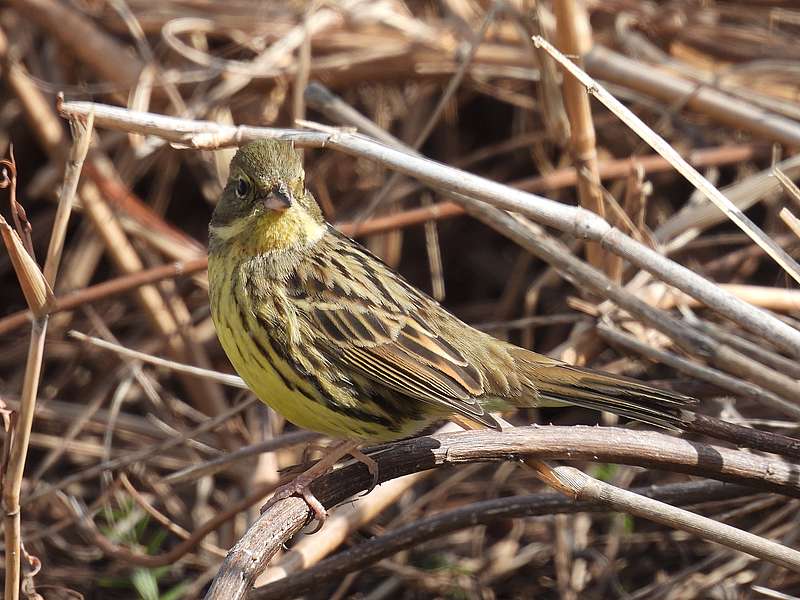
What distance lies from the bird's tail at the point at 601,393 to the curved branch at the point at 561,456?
12 centimetres

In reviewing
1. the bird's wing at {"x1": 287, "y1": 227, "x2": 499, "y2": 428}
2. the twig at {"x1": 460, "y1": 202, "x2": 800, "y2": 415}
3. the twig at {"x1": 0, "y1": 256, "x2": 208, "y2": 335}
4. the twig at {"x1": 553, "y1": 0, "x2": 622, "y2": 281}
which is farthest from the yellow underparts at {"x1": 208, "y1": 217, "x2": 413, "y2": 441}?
the twig at {"x1": 553, "y1": 0, "x2": 622, "y2": 281}

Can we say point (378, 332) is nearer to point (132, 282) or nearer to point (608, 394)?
point (608, 394)

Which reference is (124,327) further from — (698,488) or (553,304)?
(698,488)

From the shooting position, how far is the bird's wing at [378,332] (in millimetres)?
3230

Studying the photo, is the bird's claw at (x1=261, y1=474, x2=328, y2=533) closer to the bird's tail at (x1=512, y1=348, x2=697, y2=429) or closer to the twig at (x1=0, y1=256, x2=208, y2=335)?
the bird's tail at (x1=512, y1=348, x2=697, y2=429)

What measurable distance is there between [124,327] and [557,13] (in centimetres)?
287

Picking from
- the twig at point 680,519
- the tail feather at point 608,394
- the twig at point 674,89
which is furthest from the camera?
the twig at point 674,89

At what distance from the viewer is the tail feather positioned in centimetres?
298

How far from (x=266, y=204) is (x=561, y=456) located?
3.72 ft

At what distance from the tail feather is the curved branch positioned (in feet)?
0.38

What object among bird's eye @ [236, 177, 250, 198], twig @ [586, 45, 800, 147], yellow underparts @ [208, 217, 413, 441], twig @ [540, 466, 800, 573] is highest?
twig @ [586, 45, 800, 147]

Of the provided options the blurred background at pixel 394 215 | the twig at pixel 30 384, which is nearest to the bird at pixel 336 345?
the blurred background at pixel 394 215

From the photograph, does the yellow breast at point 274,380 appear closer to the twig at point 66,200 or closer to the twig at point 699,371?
the twig at point 66,200

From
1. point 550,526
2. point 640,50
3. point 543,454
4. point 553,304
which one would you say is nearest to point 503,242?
point 553,304
